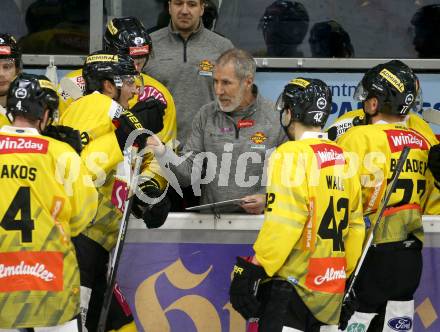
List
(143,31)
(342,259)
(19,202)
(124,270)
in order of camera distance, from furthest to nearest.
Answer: (143,31) < (124,270) < (342,259) < (19,202)

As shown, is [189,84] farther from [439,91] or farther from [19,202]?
[19,202]

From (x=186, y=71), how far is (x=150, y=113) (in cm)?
83

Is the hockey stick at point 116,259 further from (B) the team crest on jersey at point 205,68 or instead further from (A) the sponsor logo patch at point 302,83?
(B) the team crest on jersey at point 205,68

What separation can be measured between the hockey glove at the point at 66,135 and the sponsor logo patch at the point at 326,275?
1272mm

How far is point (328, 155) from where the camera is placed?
17.6 feet

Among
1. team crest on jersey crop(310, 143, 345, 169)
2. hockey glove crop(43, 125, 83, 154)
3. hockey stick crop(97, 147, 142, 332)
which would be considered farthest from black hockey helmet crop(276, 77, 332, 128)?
hockey glove crop(43, 125, 83, 154)

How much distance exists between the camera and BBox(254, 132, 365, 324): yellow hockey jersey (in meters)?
5.22

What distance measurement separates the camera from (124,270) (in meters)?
6.29

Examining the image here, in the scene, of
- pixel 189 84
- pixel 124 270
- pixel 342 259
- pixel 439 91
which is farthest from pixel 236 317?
pixel 439 91

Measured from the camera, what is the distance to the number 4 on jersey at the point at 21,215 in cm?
503

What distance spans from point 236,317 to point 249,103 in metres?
1.22

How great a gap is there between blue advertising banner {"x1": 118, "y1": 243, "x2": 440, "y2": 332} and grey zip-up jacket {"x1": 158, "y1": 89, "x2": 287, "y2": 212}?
325mm

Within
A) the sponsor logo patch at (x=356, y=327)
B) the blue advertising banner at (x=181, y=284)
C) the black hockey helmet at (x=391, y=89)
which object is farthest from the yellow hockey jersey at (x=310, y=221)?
the blue advertising banner at (x=181, y=284)

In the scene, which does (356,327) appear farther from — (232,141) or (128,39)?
(128,39)
